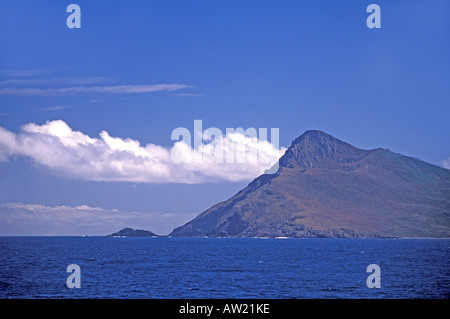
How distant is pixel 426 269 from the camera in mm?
138375

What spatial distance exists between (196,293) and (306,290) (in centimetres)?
1869

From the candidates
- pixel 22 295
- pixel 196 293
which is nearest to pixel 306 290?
pixel 196 293

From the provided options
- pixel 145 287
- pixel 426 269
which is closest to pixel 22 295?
pixel 145 287

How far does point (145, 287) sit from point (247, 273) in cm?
3590

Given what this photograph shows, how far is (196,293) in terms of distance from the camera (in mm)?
90500
